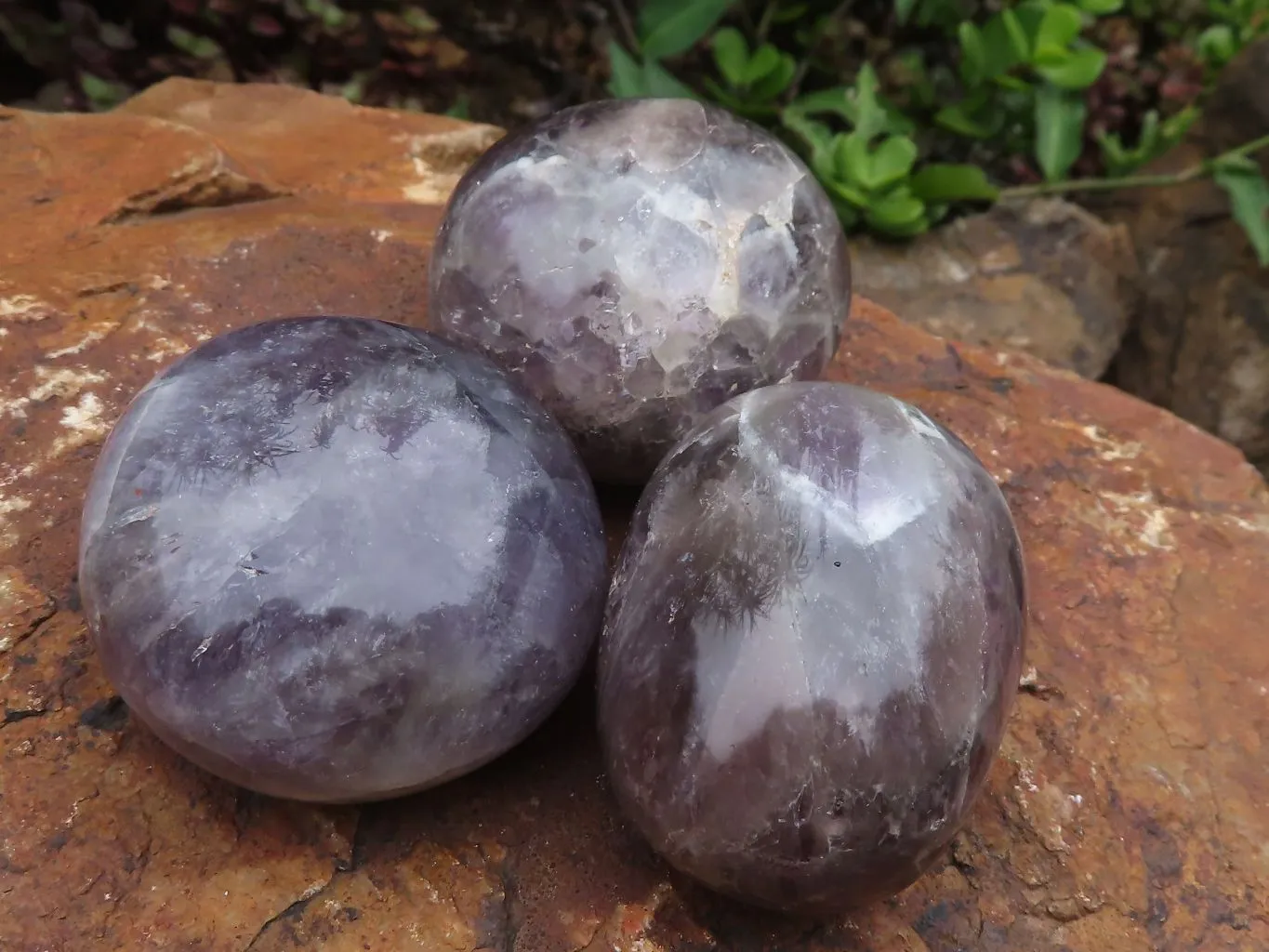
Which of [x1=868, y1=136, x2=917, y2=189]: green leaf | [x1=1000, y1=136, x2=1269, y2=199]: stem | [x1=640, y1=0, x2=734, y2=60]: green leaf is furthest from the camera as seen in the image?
[x1=1000, y1=136, x2=1269, y2=199]: stem

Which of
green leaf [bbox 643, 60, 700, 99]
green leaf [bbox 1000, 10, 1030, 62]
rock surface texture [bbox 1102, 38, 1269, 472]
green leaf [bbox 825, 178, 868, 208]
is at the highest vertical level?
green leaf [bbox 1000, 10, 1030, 62]

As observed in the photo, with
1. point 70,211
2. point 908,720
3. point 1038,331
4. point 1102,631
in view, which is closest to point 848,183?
point 1038,331

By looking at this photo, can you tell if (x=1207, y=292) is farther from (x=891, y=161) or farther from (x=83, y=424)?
(x=83, y=424)

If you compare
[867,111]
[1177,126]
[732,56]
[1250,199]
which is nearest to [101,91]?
[732,56]

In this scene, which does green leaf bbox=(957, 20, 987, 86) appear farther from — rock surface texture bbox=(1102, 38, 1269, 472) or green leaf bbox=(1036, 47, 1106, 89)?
rock surface texture bbox=(1102, 38, 1269, 472)

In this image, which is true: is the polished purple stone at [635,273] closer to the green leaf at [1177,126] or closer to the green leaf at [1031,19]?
the green leaf at [1031,19]

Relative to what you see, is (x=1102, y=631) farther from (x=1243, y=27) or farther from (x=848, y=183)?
(x=1243, y=27)

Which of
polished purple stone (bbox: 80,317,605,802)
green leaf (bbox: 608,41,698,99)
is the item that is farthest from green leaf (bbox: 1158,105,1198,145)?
polished purple stone (bbox: 80,317,605,802)
